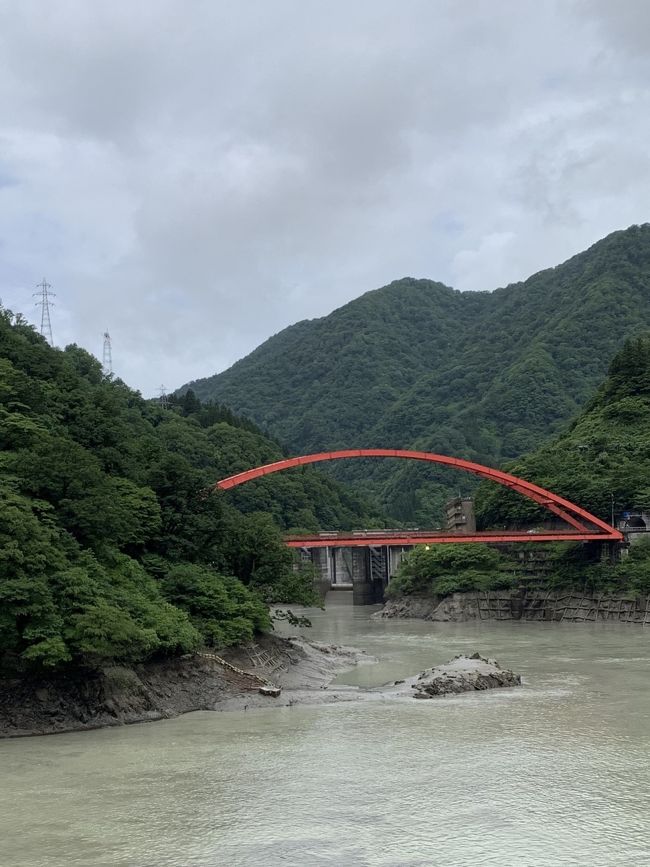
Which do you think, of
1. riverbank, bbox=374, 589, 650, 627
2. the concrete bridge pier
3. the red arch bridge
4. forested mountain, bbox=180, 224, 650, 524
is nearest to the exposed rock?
the red arch bridge

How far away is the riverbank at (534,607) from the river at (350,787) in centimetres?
3076

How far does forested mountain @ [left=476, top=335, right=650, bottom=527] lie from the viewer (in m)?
65.4

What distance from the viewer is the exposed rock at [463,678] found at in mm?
26297

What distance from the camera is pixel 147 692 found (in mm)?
23406

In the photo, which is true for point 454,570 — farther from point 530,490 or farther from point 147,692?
point 147,692

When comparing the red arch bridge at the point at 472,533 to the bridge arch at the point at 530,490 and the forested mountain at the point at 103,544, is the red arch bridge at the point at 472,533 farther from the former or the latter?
the forested mountain at the point at 103,544

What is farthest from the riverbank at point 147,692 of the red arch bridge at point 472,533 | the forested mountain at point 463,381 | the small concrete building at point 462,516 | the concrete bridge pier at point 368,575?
the forested mountain at point 463,381

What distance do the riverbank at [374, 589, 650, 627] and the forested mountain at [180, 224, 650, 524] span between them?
53.0 metres

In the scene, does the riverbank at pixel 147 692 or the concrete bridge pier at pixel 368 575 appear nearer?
the riverbank at pixel 147 692

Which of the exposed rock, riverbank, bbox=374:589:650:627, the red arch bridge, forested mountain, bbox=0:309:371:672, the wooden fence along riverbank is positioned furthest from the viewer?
the red arch bridge

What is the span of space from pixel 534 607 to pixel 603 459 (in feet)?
47.6

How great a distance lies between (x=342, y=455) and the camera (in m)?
60.9

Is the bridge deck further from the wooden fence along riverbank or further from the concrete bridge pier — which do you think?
the concrete bridge pier

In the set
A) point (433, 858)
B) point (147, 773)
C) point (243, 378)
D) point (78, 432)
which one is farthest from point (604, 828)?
point (243, 378)
